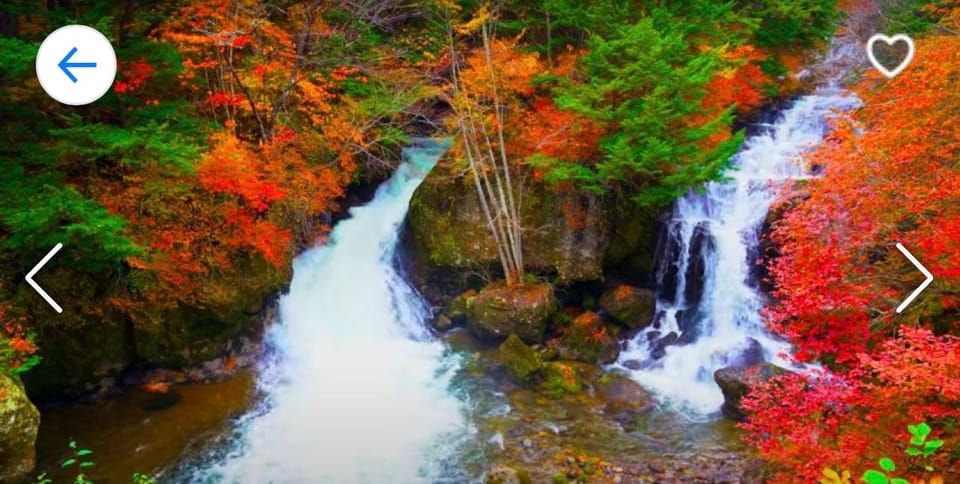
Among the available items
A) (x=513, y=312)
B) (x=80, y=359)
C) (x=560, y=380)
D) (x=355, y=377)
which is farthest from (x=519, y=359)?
(x=80, y=359)

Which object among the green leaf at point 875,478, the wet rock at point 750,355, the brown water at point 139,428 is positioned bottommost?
the brown water at point 139,428

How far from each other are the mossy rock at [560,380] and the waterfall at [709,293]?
1377mm

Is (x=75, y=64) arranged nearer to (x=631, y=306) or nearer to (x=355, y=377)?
(x=355, y=377)

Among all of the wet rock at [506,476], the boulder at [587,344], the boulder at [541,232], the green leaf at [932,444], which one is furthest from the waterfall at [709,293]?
the green leaf at [932,444]

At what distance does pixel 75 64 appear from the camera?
786 cm

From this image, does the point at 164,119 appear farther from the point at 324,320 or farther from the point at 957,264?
the point at 957,264

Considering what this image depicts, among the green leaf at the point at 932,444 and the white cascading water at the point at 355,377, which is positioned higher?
the green leaf at the point at 932,444

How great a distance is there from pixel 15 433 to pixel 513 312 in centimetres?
915

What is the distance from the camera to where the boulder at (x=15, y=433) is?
710 cm

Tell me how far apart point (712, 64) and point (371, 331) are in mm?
10016

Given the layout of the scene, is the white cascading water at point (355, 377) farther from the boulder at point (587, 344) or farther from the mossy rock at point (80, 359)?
the mossy rock at point (80, 359)

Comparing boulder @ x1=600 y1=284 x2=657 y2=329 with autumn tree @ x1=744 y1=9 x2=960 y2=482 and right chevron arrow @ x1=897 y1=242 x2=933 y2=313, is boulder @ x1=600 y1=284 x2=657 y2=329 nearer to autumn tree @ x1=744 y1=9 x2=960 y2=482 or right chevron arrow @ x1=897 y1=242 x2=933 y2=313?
autumn tree @ x1=744 y1=9 x2=960 y2=482

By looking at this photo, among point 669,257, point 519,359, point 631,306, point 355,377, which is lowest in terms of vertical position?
point 355,377

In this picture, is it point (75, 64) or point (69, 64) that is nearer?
point (69, 64)
